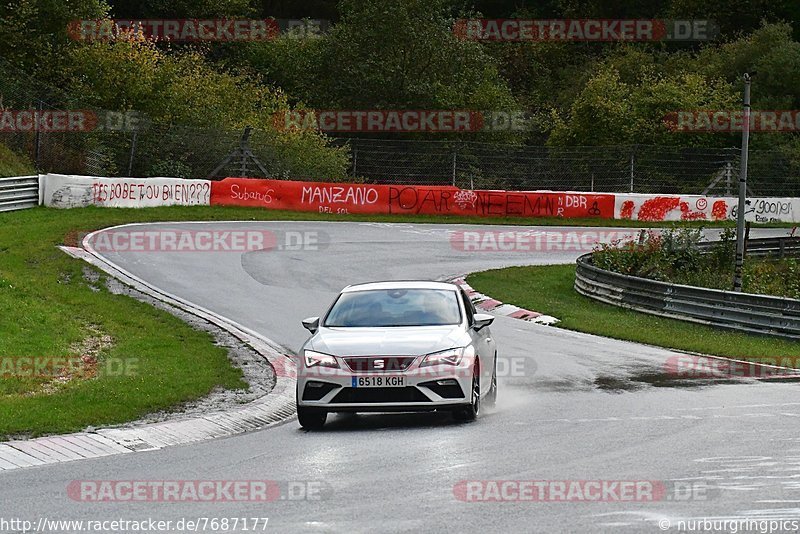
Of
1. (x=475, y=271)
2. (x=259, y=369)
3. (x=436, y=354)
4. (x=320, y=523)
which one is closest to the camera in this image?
(x=320, y=523)

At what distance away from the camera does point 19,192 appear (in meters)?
35.5

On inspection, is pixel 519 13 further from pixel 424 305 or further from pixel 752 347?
pixel 424 305

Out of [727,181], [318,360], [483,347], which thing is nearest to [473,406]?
[483,347]

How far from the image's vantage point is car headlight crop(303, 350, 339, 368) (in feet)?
41.8

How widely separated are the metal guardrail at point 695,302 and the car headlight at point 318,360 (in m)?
12.8

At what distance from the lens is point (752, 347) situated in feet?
72.2

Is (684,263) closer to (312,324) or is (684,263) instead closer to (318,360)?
(312,324)

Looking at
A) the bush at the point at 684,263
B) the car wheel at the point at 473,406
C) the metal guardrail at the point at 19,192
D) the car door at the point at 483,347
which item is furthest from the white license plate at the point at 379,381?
the metal guardrail at the point at 19,192

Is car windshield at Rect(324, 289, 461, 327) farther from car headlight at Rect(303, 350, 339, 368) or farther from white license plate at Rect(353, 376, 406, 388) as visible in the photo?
white license plate at Rect(353, 376, 406, 388)

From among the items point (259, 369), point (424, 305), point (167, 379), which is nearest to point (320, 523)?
point (424, 305)

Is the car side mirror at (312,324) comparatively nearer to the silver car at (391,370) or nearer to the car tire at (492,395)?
the silver car at (391,370)

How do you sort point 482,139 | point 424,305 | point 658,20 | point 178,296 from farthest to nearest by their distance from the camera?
1. point 658,20
2. point 482,139
3. point 178,296
4. point 424,305

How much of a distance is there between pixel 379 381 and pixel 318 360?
70 cm

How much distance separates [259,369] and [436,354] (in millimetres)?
4805
